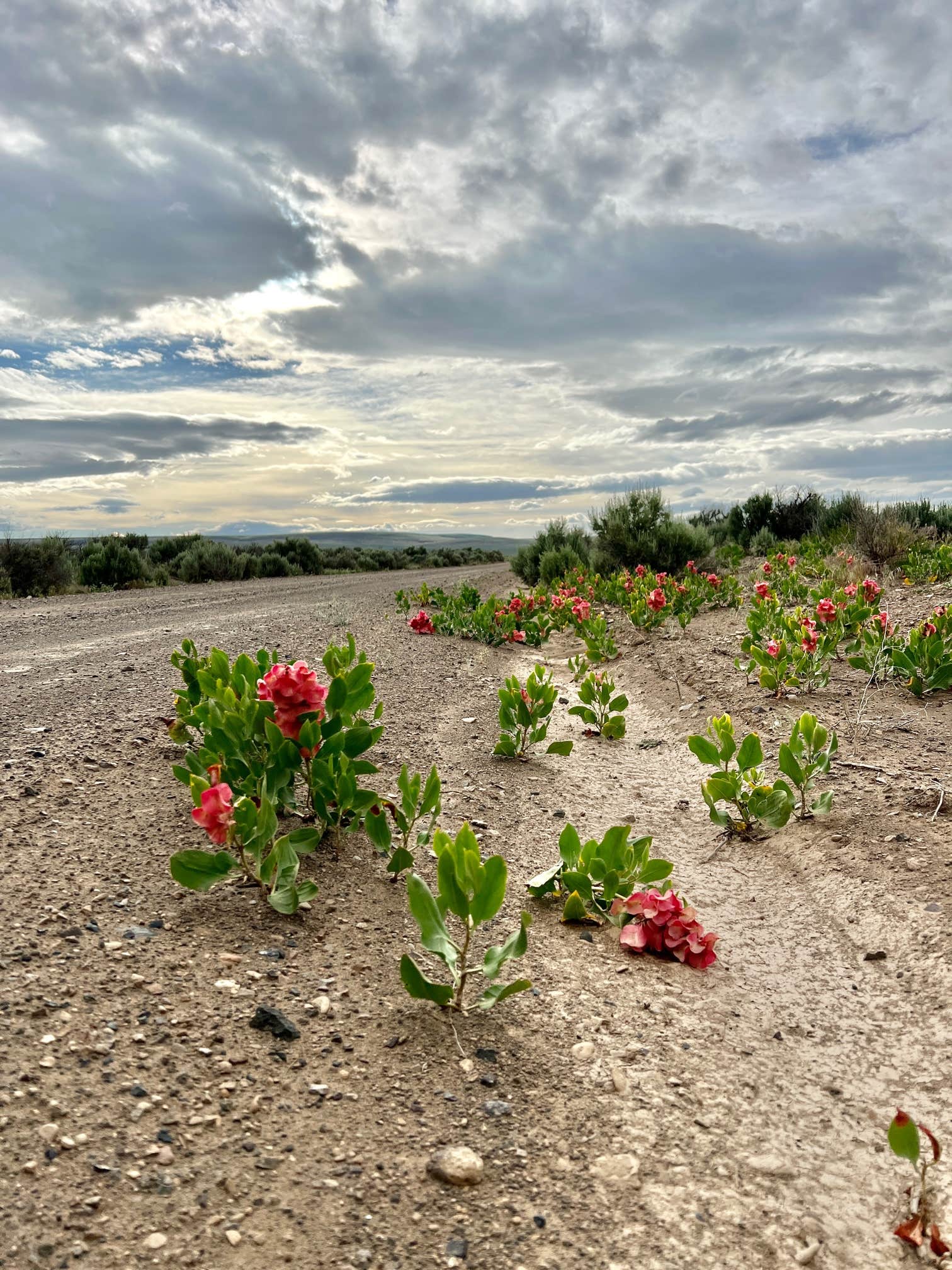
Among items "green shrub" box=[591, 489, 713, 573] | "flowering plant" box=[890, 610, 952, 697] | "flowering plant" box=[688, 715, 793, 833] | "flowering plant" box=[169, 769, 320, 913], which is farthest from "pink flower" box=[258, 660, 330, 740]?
"green shrub" box=[591, 489, 713, 573]

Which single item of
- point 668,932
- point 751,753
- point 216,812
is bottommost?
point 668,932

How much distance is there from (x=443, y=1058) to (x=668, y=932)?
93cm

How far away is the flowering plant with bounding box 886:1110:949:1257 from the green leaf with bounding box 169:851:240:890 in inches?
69.1

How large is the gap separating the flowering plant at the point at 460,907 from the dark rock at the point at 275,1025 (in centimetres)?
29

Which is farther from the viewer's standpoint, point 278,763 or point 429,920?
point 278,763

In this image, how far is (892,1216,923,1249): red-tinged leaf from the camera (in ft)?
5.13

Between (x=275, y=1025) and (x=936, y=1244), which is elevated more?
(x=275, y=1025)

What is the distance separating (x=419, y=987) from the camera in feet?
6.57

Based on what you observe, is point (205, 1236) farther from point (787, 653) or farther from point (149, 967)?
point (787, 653)

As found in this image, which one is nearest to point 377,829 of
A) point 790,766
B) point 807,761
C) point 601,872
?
point 601,872

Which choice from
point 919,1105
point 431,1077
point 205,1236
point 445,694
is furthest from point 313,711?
point 445,694

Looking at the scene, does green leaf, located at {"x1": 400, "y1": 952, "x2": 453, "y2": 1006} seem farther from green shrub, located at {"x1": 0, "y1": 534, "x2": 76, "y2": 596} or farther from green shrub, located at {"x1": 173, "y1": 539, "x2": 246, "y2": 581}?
green shrub, located at {"x1": 173, "y1": 539, "x2": 246, "y2": 581}

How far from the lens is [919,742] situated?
4621 mm

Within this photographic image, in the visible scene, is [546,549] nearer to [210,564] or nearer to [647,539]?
[647,539]
